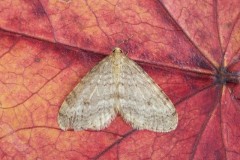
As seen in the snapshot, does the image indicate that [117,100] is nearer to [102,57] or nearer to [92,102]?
[92,102]

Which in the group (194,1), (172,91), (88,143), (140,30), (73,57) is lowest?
(88,143)

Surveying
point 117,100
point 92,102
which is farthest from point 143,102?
point 92,102

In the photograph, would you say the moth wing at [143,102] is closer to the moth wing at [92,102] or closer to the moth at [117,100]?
the moth at [117,100]

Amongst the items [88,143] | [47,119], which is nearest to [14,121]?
[47,119]

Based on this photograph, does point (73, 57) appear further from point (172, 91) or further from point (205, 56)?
point (205, 56)

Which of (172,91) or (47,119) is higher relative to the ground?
(172,91)

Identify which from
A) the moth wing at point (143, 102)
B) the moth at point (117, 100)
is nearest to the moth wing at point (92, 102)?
the moth at point (117, 100)

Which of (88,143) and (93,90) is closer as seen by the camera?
(88,143)
